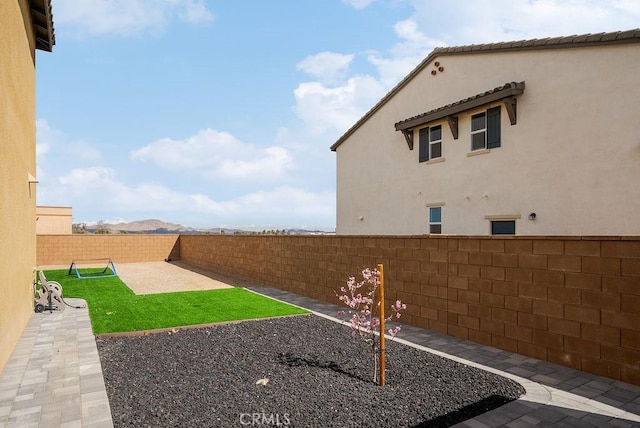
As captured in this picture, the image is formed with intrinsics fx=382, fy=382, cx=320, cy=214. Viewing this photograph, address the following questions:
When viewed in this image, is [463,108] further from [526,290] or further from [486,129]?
[526,290]

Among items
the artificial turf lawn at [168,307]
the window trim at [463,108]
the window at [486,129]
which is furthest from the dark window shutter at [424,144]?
the artificial turf lawn at [168,307]

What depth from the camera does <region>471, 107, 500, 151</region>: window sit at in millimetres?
11703

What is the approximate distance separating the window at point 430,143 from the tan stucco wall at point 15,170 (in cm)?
1178

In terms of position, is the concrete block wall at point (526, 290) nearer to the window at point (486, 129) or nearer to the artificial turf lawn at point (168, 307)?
the artificial turf lawn at point (168, 307)

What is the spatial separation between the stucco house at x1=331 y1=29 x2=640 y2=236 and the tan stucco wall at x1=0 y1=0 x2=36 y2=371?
11.4m

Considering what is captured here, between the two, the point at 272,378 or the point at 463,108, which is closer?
the point at 272,378

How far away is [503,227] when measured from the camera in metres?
11.5

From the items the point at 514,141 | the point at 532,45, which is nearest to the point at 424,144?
the point at 514,141

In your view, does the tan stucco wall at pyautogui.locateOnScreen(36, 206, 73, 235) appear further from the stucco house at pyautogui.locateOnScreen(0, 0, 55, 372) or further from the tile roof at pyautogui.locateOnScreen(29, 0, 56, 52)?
the stucco house at pyautogui.locateOnScreen(0, 0, 55, 372)

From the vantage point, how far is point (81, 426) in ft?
12.1

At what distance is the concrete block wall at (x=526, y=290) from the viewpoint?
4797 millimetres

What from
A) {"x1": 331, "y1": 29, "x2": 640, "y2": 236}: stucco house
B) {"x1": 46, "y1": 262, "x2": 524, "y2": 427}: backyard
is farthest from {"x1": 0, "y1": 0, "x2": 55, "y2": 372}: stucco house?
{"x1": 331, "y1": 29, "x2": 640, "y2": 236}: stucco house

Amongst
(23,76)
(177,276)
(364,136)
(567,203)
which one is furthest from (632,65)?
(177,276)

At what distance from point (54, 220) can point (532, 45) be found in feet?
135
